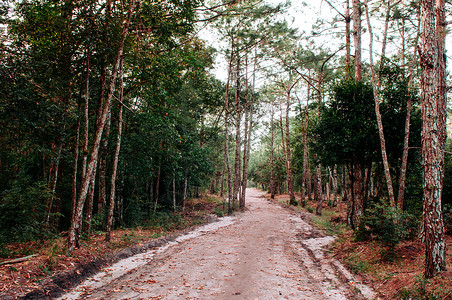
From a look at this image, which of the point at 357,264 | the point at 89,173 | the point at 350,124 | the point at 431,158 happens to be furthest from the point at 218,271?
the point at 350,124

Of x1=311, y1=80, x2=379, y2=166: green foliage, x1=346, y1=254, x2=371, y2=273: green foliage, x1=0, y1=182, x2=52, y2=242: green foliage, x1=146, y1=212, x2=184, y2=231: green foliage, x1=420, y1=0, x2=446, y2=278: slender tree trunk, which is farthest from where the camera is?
x1=146, y1=212, x2=184, y2=231: green foliage

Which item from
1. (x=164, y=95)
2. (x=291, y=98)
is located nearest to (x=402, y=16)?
(x=164, y=95)

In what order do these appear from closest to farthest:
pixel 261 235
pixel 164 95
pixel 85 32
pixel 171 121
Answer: pixel 85 32 < pixel 261 235 < pixel 164 95 < pixel 171 121

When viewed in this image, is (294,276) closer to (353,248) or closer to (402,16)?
(353,248)

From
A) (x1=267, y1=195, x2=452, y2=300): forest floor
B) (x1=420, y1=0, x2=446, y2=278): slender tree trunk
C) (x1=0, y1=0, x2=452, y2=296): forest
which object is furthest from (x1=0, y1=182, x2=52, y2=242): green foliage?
(x1=420, y1=0, x2=446, y2=278): slender tree trunk

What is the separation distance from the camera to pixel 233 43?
18.2 metres

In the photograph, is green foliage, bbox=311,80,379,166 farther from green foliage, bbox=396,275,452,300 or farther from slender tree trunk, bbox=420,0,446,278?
green foliage, bbox=396,275,452,300

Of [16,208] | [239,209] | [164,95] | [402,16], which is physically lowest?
[239,209]

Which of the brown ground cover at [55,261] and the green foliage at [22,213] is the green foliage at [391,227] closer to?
the brown ground cover at [55,261]

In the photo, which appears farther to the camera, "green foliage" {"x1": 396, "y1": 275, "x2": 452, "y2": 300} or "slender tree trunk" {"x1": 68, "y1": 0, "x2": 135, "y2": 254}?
"slender tree trunk" {"x1": 68, "y1": 0, "x2": 135, "y2": 254}

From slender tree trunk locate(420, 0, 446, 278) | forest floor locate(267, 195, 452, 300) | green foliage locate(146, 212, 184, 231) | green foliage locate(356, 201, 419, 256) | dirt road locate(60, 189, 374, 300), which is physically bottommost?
green foliage locate(146, 212, 184, 231)

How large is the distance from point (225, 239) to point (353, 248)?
15.7ft

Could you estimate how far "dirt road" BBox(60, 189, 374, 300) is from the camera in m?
4.95

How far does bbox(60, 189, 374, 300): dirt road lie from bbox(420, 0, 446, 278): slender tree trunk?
146 cm
